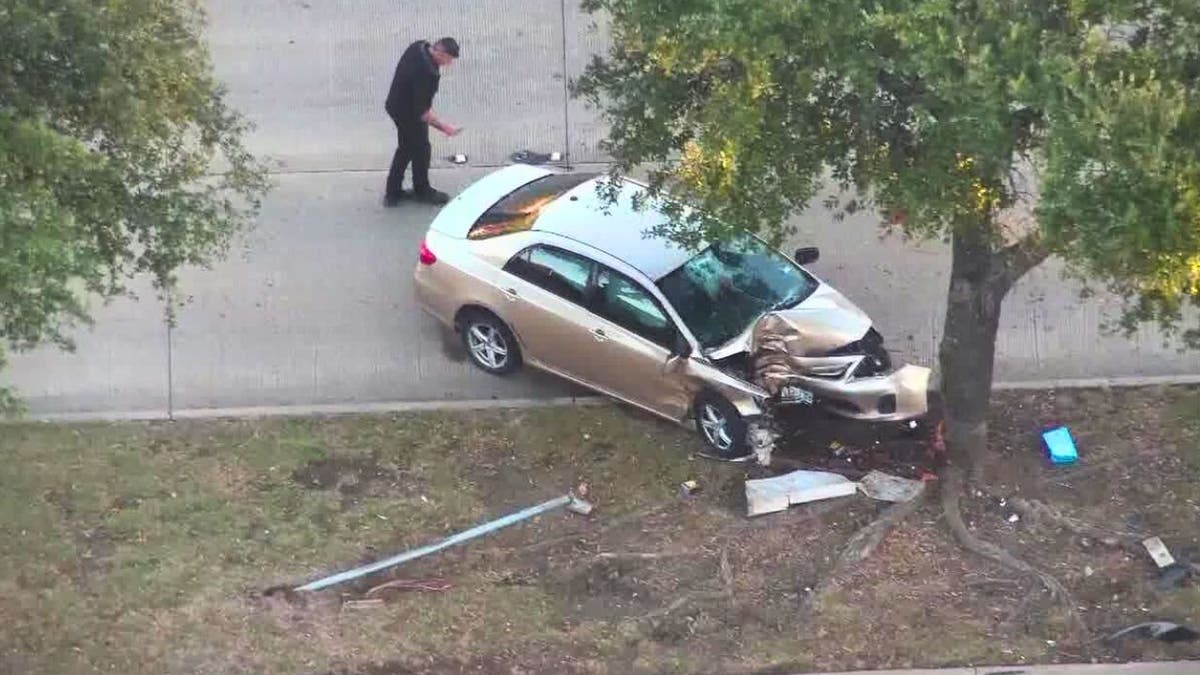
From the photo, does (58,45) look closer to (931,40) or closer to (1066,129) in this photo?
(931,40)

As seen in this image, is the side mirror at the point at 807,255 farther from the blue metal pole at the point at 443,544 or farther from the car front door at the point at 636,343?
the blue metal pole at the point at 443,544

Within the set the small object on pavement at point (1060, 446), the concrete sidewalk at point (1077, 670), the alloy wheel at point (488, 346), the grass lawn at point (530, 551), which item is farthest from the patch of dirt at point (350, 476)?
the small object on pavement at point (1060, 446)

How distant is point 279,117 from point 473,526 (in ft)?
19.0

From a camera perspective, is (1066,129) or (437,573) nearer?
(1066,129)

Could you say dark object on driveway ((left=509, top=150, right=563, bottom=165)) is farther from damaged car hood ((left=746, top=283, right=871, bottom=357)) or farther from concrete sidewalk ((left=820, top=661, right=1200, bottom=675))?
concrete sidewalk ((left=820, top=661, right=1200, bottom=675))

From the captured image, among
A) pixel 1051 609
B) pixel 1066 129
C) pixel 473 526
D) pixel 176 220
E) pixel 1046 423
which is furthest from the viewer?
pixel 1046 423

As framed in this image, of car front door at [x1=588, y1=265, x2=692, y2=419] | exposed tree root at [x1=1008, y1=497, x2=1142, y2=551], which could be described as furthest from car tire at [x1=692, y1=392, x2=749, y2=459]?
exposed tree root at [x1=1008, y1=497, x2=1142, y2=551]

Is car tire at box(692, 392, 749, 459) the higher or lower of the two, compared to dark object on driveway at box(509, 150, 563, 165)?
lower

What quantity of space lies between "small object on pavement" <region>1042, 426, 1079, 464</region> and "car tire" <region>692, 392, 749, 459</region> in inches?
86.1

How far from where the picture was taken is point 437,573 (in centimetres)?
1003

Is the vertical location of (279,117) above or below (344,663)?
above

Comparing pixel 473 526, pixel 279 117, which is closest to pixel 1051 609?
pixel 473 526

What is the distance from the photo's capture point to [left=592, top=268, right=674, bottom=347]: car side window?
1071 centimetres

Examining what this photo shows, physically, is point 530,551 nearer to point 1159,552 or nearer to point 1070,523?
point 1070,523
